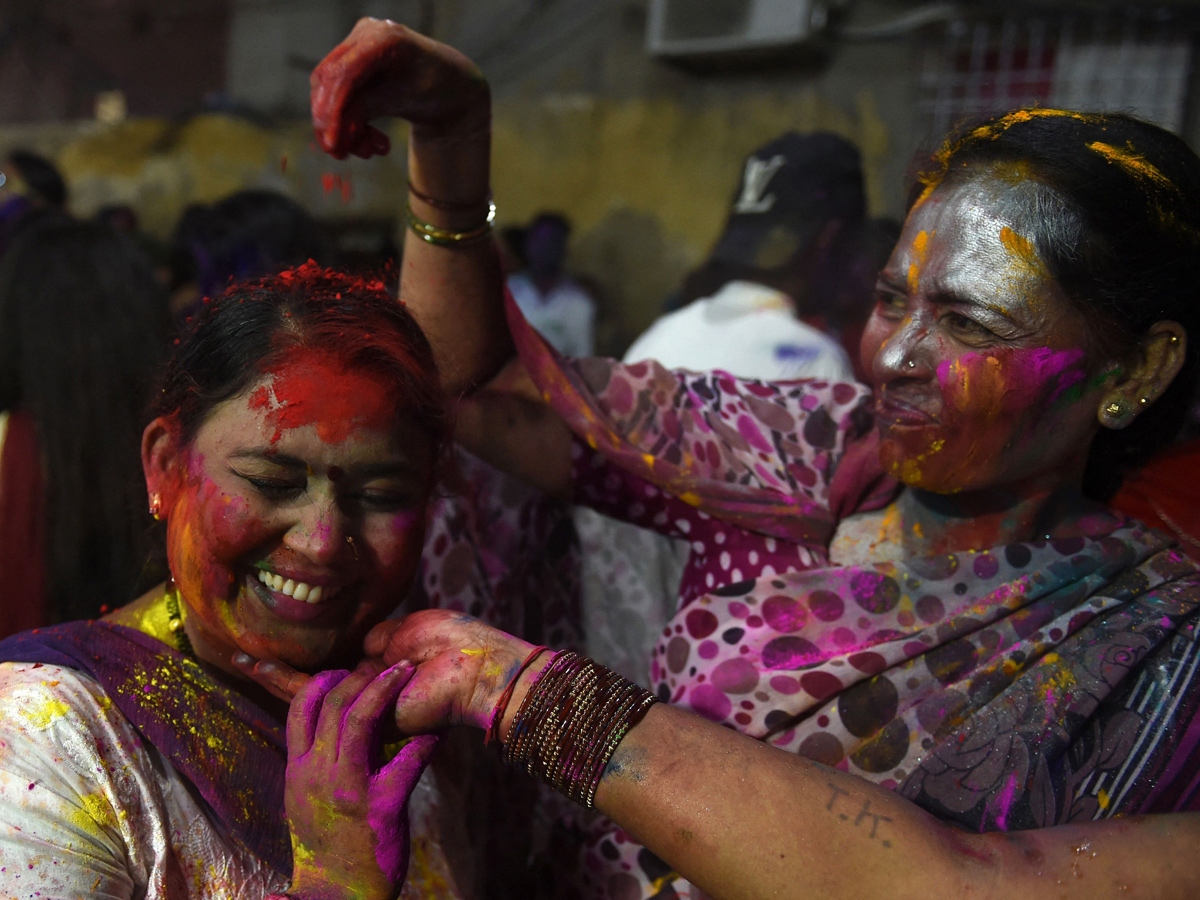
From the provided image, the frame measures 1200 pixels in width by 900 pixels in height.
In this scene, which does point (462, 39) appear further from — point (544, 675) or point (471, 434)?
point (544, 675)

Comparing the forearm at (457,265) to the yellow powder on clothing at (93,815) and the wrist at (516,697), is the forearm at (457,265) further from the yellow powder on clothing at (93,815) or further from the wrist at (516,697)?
the yellow powder on clothing at (93,815)

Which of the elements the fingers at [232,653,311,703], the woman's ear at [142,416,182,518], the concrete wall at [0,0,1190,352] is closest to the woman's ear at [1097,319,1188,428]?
the fingers at [232,653,311,703]

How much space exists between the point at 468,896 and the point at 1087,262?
1339mm

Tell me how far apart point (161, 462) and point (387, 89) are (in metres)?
0.64

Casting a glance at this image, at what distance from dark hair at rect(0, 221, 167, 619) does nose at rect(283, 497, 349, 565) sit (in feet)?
4.25

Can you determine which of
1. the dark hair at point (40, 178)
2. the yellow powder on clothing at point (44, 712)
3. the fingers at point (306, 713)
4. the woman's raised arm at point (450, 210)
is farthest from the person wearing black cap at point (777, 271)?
the dark hair at point (40, 178)

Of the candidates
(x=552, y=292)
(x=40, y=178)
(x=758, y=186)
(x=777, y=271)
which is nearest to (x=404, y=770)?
(x=777, y=271)

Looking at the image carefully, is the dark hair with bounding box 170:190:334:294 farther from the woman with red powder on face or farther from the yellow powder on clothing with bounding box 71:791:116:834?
the yellow powder on clothing with bounding box 71:791:116:834

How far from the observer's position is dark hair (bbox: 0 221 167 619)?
2496 mm

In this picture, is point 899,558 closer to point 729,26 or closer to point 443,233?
point 443,233

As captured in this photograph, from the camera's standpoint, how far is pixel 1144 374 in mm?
1604

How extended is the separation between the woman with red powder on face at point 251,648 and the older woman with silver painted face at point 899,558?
0.27 ft

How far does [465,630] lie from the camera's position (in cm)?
128

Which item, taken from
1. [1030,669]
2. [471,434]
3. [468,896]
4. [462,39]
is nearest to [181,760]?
[468,896]
